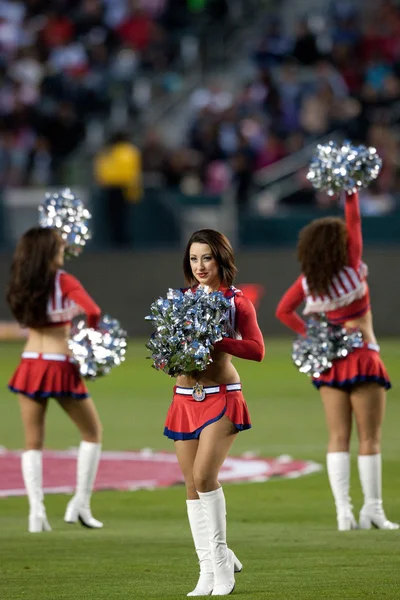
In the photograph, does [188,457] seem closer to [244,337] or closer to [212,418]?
[212,418]

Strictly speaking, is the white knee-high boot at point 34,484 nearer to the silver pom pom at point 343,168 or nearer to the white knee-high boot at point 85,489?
the white knee-high boot at point 85,489

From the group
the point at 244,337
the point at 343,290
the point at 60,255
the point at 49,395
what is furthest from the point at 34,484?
the point at 244,337

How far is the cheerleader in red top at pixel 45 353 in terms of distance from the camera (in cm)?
753

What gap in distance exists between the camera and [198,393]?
5531mm

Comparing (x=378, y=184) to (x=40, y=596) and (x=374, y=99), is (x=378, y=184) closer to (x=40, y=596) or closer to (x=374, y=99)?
(x=374, y=99)

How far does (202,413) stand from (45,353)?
Result: 230 centimetres

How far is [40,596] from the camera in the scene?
17.4 ft

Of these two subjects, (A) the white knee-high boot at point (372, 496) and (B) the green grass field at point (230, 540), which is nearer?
(B) the green grass field at point (230, 540)

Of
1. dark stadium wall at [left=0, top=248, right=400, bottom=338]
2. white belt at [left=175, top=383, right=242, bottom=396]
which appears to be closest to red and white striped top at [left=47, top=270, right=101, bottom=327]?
white belt at [left=175, top=383, right=242, bottom=396]

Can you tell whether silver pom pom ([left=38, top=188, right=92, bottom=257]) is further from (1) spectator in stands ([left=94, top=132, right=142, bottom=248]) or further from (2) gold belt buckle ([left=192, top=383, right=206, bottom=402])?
(1) spectator in stands ([left=94, top=132, right=142, bottom=248])

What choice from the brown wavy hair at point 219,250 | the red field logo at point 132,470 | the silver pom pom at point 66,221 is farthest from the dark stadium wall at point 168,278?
the brown wavy hair at point 219,250

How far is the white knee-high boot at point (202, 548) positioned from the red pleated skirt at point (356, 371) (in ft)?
6.54

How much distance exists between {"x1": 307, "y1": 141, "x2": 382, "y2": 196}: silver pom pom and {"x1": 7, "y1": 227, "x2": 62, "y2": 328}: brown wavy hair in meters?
1.51

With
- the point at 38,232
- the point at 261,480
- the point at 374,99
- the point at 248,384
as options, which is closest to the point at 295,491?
the point at 261,480
